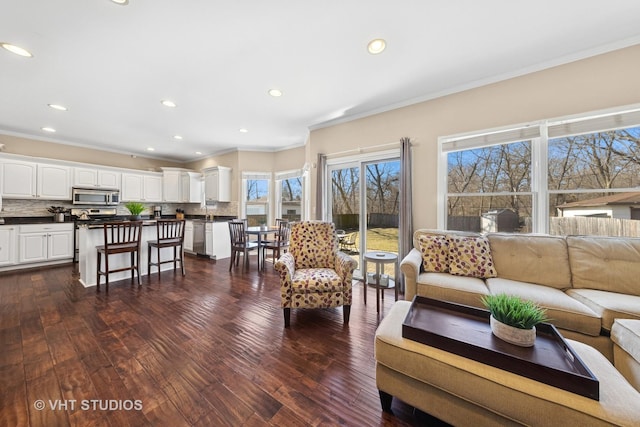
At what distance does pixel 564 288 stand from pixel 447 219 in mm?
1289

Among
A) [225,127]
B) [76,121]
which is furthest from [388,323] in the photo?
[76,121]

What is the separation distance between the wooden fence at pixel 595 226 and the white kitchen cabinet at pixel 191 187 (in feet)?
23.9

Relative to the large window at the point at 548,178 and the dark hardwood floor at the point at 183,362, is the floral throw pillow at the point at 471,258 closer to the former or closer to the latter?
the large window at the point at 548,178

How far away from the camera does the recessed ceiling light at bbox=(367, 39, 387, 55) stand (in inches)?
82.1

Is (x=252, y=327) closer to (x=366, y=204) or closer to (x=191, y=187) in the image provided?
(x=366, y=204)

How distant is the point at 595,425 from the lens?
34.3 inches

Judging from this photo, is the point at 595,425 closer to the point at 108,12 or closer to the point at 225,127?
the point at 108,12

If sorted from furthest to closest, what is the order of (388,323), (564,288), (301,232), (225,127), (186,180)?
(186,180)
(225,127)
(301,232)
(564,288)
(388,323)

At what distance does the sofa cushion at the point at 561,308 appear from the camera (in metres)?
1.59

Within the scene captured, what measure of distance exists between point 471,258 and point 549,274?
633 mm

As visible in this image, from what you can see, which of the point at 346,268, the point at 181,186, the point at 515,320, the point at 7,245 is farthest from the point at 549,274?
the point at 7,245

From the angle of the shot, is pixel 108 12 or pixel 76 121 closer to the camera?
pixel 108 12

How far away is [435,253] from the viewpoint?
8.20 feet

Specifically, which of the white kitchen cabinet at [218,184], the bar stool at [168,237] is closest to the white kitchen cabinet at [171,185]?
the white kitchen cabinet at [218,184]
